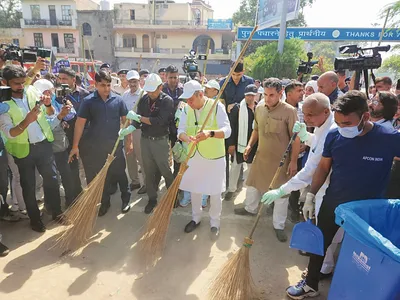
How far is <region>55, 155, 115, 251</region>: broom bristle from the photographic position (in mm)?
3029

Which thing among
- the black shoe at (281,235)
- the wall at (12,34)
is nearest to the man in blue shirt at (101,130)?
the black shoe at (281,235)

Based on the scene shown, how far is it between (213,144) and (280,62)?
9374mm

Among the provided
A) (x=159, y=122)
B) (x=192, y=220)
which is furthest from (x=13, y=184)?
(x=192, y=220)

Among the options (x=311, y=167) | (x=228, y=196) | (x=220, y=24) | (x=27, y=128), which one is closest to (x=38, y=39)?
(x=220, y=24)

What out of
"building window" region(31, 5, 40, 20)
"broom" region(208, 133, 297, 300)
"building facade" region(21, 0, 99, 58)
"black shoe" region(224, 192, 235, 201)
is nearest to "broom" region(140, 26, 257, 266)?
"broom" region(208, 133, 297, 300)

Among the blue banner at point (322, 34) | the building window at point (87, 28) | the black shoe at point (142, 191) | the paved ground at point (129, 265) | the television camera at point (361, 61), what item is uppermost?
the building window at point (87, 28)

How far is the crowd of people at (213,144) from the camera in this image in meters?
A: 2.04

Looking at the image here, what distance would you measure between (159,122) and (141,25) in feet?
92.0

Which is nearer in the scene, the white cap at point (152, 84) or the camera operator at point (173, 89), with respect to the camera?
the white cap at point (152, 84)

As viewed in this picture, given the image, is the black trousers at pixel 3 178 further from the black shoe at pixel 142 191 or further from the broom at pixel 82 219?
the black shoe at pixel 142 191

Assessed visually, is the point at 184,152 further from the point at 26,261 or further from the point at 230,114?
the point at 26,261

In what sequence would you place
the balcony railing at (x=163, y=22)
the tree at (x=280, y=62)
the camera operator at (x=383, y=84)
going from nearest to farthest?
1. the camera operator at (x=383, y=84)
2. the tree at (x=280, y=62)
3. the balcony railing at (x=163, y=22)

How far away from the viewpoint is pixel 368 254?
1621mm

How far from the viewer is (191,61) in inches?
193
